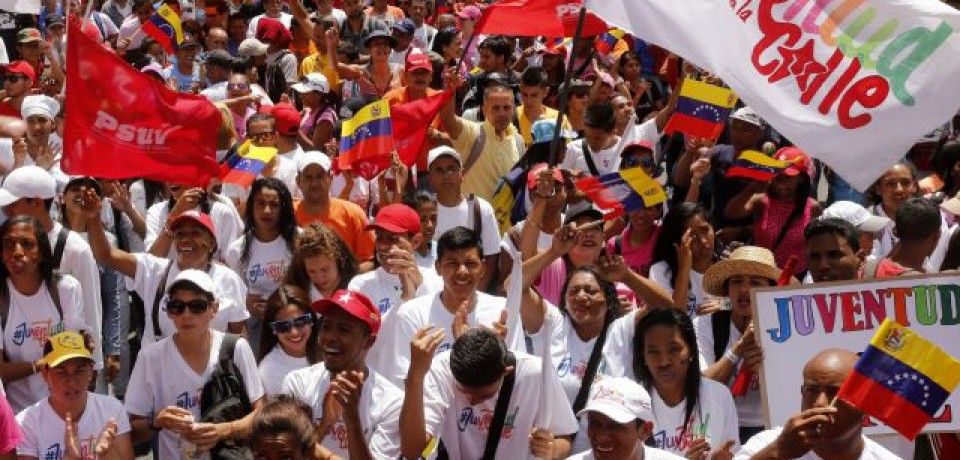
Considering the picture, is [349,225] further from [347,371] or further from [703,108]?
[347,371]

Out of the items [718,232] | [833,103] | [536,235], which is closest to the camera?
[833,103]

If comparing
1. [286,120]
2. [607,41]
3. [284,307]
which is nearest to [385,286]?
[284,307]

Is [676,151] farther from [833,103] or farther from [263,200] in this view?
[833,103]

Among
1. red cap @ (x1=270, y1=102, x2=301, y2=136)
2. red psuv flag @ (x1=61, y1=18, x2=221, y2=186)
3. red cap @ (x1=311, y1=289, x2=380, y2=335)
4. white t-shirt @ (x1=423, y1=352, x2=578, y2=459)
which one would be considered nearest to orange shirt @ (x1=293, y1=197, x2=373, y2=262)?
red psuv flag @ (x1=61, y1=18, x2=221, y2=186)

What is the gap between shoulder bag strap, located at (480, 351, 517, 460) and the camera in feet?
21.7

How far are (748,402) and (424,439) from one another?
6.17 ft

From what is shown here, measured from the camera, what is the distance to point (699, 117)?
10.8 meters

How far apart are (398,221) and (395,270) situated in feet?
1.41

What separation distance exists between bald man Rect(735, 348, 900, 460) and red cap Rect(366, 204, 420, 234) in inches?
123

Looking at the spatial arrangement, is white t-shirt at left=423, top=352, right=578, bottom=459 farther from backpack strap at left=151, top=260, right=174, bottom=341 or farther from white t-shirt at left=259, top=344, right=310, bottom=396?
backpack strap at left=151, top=260, right=174, bottom=341

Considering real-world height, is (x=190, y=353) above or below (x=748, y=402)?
above

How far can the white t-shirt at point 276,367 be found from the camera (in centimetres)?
776

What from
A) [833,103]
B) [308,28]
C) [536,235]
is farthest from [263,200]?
[308,28]

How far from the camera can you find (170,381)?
24.8 feet
